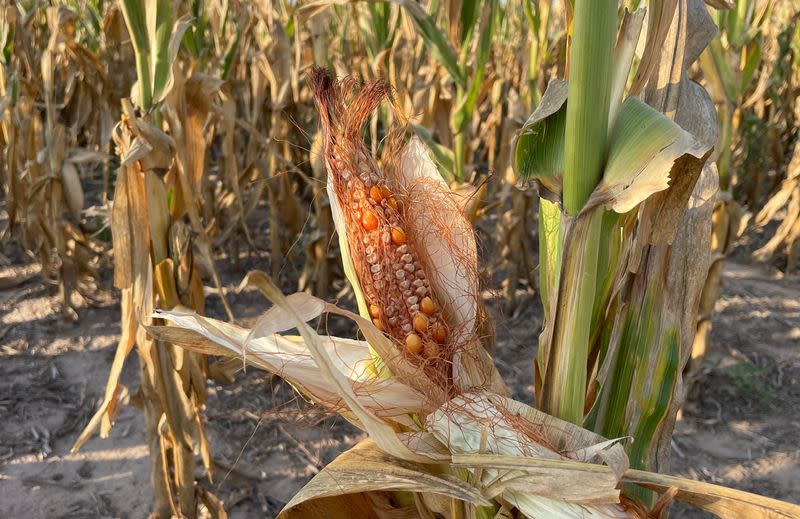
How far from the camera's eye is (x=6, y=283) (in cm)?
395

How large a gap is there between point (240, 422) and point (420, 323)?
7.59 ft

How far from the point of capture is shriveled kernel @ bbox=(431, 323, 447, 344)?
2.41ft

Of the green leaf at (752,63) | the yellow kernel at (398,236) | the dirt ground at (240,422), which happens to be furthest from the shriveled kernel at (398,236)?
the green leaf at (752,63)

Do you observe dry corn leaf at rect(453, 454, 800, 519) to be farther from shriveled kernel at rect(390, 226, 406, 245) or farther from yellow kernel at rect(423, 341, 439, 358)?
shriveled kernel at rect(390, 226, 406, 245)

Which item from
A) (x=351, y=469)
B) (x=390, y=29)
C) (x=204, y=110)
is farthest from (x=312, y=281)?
(x=351, y=469)

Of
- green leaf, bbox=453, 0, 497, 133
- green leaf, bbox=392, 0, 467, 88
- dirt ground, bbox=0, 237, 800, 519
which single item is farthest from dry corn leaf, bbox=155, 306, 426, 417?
green leaf, bbox=453, 0, 497, 133

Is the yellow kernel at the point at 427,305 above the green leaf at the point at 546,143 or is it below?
below

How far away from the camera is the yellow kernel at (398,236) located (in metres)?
0.73

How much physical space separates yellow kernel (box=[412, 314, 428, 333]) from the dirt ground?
3.95ft

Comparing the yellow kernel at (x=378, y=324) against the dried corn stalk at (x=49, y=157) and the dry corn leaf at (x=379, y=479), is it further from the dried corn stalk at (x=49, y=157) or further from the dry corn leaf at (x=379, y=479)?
the dried corn stalk at (x=49, y=157)

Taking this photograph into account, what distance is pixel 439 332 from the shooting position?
74cm

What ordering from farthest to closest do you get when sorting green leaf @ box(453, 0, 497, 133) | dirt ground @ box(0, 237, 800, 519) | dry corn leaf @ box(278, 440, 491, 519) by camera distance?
1. green leaf @ box(453, 0, 497, 133)
2. dirt ground @ box(0, 237, 800, 519)
3. dry corn leaf @ box(278, 440, 491, 519)

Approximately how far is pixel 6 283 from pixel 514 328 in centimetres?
321

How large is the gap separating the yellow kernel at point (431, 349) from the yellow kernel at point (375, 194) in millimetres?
180
